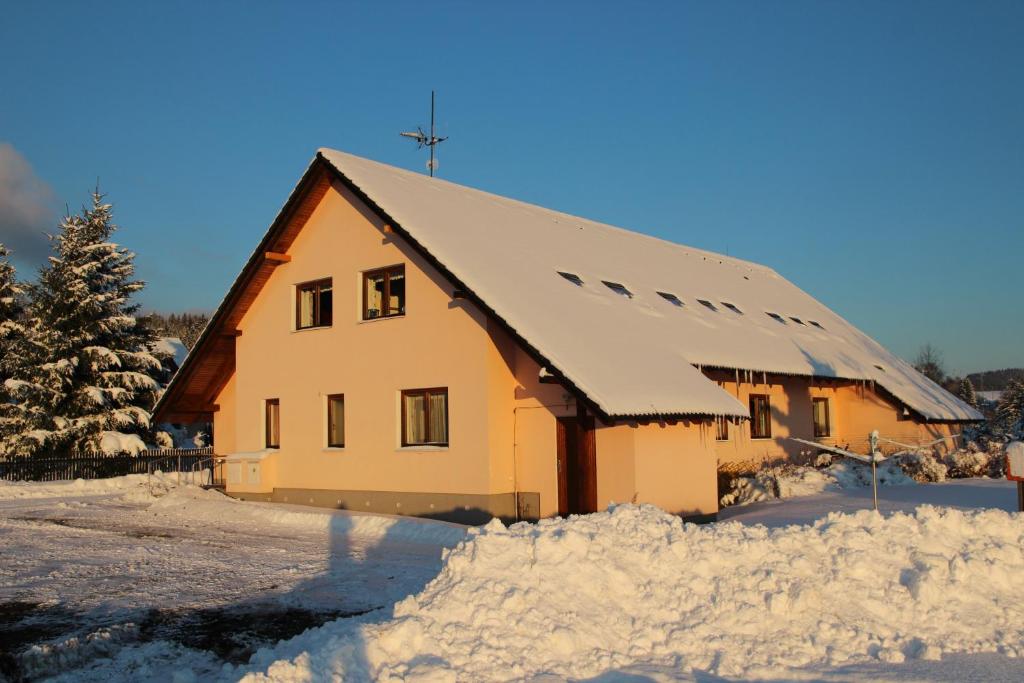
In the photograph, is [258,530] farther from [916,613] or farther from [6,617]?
[916,613]

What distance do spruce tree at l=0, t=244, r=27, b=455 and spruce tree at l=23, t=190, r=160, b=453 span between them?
2.17 feet

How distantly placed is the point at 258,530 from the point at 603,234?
13.9 meters

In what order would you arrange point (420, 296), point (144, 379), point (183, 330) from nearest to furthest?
point (420, 296) < point (144, 379) < point (183, 330)

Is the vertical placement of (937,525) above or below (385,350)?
below

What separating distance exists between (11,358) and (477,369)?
24.9 m

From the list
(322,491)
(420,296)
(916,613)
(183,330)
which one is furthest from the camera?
(183,330)

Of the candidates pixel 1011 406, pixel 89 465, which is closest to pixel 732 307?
pixel 89 465

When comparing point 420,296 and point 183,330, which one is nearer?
point 420,296

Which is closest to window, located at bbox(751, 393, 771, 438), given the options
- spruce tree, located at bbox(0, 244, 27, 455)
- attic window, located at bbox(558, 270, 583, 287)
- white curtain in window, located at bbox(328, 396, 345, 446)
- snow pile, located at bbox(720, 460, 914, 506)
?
snow pile, located at bbox(720, 460, 914, 506)

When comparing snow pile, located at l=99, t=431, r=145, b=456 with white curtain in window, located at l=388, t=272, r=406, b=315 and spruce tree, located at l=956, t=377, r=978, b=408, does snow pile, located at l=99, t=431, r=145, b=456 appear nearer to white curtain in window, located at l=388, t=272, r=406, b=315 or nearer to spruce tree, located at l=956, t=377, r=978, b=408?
white curtain in window, located at l=388, t=272, r=406, b=315

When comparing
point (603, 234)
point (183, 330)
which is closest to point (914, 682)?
point (603, 234)

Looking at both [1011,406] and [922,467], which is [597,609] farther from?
[1011,406]

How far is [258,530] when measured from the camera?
16484mm

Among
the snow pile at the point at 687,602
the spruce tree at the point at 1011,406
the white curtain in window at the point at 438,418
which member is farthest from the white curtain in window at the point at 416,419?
the spruce tree at the point at 1011,406
